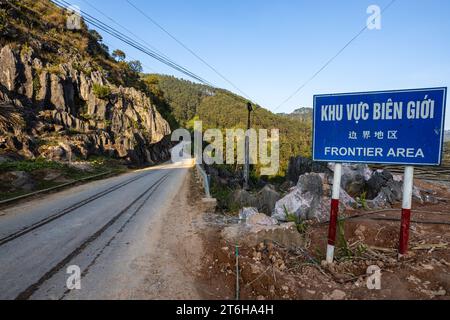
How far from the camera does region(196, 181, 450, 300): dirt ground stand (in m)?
3.97

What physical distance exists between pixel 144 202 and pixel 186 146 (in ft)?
221

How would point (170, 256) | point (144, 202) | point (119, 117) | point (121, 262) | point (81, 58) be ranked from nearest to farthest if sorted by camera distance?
point (121, 262)
point (170, 256)
point (144, 202)
point (119, 117)
point (81, 58)

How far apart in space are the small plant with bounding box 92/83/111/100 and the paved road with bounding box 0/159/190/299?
88.5 ft

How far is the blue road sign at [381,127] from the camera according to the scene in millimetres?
4312

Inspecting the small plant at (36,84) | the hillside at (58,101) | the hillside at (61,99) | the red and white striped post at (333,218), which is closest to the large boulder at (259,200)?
the red and white striped post at (333,218)

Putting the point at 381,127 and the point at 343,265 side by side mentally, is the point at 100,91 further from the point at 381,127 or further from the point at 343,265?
the point at 343,265

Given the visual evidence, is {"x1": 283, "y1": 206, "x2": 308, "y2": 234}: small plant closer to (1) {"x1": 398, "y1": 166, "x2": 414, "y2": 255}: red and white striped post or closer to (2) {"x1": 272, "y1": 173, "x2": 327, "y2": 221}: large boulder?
(2) {"x1": 272, "y1": 173, "x2": 327, "y2": 221}: large boulder

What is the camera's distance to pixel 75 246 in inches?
224

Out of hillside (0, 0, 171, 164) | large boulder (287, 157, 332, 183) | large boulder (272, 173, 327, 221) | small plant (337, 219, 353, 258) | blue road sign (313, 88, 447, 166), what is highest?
hillside (0, 0, 171, 164)

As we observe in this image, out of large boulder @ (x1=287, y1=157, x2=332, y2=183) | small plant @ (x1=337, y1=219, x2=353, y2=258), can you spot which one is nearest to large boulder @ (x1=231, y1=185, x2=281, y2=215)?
small plant @ (x1=337, y1=219, x2=353, y2=258)

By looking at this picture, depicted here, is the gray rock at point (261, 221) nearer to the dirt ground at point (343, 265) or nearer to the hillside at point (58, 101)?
the dirt ground at point (343, 265)

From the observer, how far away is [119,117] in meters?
35.6
